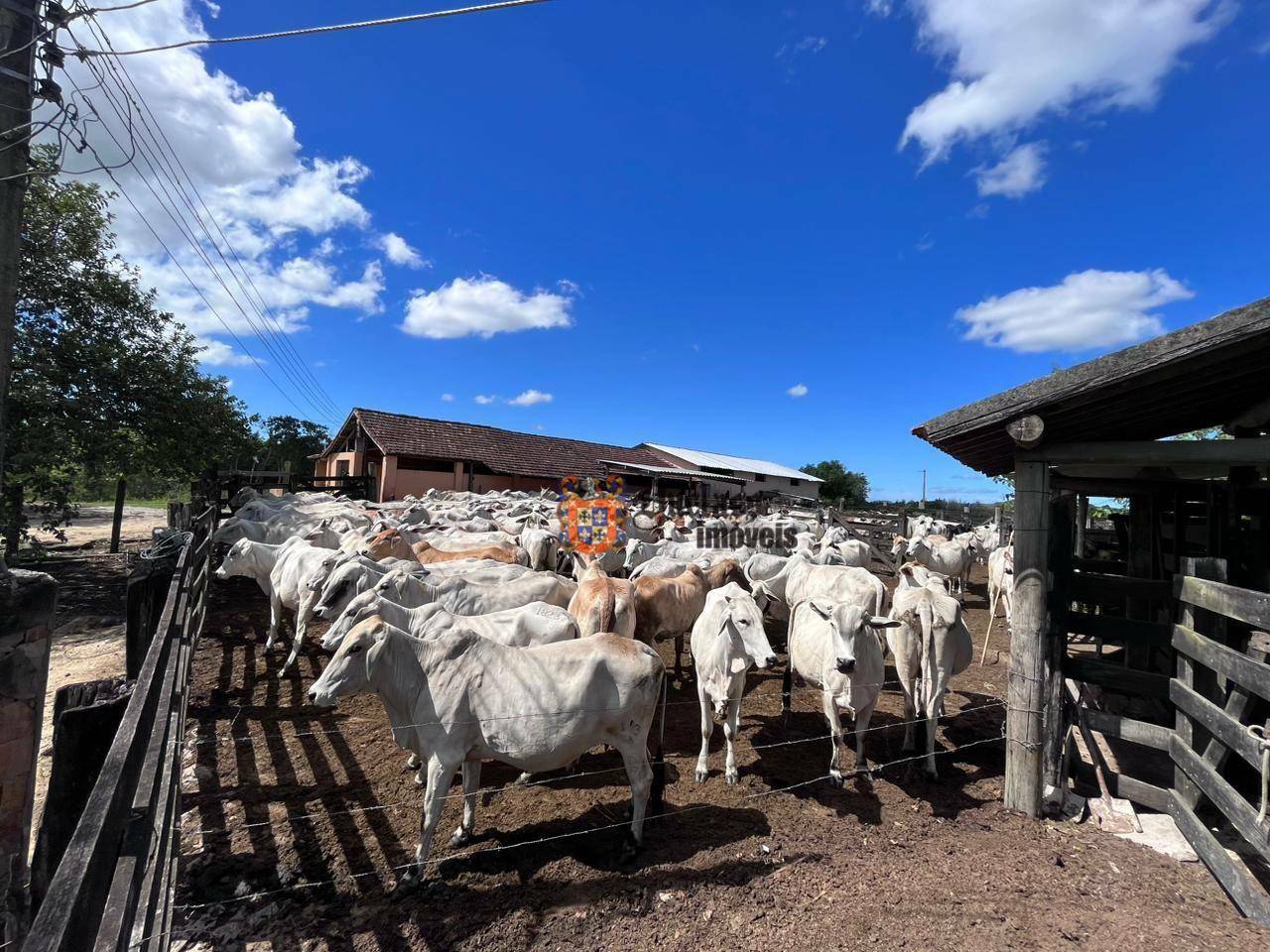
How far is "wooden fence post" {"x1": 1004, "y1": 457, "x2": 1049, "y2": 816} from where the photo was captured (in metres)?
4.86

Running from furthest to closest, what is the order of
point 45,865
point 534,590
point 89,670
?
1. point 89,670
2. point 534,590
3. point 45,865

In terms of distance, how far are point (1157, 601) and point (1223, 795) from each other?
1841mm

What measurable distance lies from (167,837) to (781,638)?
990 cm

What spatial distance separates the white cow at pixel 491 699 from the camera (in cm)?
417

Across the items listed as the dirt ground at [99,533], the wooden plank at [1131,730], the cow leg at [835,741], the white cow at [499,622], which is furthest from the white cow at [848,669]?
the dirt ground at [99,533]

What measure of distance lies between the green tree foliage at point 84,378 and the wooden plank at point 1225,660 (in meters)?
15.8

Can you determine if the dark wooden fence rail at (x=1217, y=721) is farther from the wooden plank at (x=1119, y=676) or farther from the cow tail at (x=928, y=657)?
the cow tail at (x=928, y=657)

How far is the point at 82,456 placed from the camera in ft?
39.4

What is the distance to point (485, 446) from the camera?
3569cm

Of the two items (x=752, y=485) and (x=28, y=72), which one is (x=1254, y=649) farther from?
(x=752, y=485)

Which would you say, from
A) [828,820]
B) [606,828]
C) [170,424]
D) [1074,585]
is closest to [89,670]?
[170,424]

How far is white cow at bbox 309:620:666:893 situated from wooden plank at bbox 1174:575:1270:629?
3883mm

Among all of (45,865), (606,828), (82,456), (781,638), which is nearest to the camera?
(45,865)

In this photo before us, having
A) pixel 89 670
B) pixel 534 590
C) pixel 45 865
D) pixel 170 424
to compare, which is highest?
pixel 170 424
